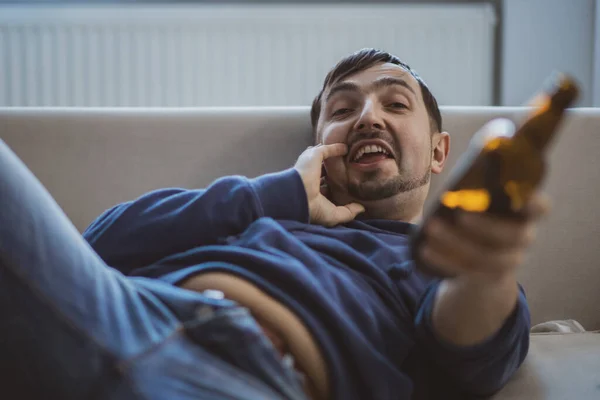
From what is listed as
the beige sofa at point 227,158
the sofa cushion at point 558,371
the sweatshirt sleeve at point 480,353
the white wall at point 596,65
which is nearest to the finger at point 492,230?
the sweatshirt sleeve at point 480,353

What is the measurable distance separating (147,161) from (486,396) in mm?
803

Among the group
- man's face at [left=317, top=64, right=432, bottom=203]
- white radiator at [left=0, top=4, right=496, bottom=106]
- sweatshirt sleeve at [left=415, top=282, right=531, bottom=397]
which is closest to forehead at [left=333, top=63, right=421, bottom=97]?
man's face at [left=317, top=64, right=432, bottom=203]

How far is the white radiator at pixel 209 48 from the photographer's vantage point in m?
2.29

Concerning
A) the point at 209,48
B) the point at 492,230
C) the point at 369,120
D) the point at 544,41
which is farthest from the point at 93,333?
the point at 544,41

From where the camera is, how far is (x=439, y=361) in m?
0.83

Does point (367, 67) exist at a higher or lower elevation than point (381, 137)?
higher

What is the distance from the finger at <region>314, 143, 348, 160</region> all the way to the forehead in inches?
5.1

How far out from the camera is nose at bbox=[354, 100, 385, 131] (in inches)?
43.9

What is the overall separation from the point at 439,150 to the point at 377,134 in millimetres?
213

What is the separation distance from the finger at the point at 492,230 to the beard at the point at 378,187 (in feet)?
1.74

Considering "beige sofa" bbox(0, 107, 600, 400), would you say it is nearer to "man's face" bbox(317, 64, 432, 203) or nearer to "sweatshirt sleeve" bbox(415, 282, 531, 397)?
"man's face" bbox(317, 64, 432, 203)

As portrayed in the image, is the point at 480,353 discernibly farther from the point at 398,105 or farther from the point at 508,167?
the point at 398,105

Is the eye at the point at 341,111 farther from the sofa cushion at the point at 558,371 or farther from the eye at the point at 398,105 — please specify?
the sofa cushion at the point at 558,371

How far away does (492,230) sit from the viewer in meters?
0.55
